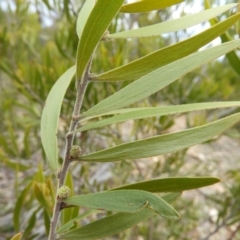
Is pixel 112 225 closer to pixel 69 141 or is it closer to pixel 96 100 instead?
pixel 69 141

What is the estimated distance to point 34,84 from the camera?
70 cm

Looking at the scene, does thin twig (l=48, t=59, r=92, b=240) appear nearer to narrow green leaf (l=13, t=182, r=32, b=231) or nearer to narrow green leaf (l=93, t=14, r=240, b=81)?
narrow green leaf (l=93, t=14, r=240, b=81)

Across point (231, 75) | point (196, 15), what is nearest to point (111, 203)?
point (196, 15)

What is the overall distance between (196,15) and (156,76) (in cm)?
6

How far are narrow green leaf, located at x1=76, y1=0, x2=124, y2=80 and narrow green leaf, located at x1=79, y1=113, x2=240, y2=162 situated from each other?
62 millimetres

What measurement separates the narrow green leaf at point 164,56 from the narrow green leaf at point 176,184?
79mm

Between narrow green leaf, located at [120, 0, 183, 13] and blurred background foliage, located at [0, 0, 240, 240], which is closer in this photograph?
narrow green leaf, located at [120, 0, 183, 13]

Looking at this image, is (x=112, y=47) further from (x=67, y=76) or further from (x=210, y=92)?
(x=67, y=76)

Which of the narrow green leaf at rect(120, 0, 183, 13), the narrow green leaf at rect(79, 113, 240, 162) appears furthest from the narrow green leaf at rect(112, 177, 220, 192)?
the narrow green leaf at rect(120, 0, 183, 13)

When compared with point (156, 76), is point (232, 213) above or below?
below

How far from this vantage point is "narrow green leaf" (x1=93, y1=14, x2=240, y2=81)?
23cm

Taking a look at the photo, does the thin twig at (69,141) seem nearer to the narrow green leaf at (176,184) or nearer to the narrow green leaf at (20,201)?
the narrow green leaf at (176,184)

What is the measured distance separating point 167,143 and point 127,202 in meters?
0.05

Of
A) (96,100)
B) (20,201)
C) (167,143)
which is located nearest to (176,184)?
(167,143)
